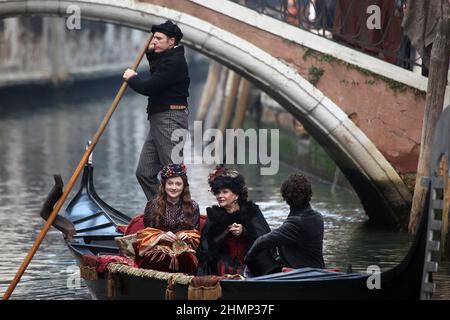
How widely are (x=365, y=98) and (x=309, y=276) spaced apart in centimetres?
374

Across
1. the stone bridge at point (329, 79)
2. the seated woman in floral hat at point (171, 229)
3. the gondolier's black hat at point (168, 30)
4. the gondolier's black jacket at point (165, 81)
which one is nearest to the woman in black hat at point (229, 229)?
the seated woman in floral hat at point (171, 229)

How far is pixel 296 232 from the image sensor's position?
6574mm

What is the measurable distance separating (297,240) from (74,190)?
5.67 m

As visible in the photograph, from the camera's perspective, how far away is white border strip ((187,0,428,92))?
32.2ft

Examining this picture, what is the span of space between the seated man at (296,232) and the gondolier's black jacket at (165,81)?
1410 mm

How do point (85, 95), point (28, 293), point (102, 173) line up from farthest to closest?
point (85, 95)
point (102, 173)
point (28, 293)

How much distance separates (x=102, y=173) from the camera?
13.4 m

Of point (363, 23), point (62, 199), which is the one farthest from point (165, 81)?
point (363, 23)

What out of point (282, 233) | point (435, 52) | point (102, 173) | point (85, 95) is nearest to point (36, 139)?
point (102, 173)

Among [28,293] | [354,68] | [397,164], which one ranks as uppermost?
[354,68]

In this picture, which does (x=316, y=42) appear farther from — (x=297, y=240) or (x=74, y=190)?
(x=297, y=240)

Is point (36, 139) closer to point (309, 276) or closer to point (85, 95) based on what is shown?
point (85, 95)

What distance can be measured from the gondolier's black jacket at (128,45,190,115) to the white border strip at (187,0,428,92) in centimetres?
193
